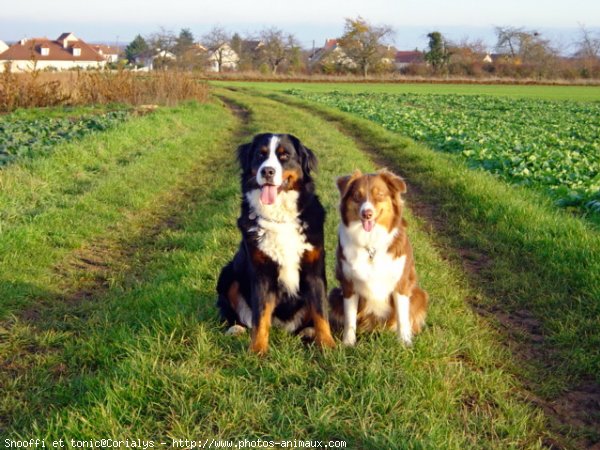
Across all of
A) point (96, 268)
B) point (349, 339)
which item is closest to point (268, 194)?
point (349, 339)

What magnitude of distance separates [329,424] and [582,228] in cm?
530

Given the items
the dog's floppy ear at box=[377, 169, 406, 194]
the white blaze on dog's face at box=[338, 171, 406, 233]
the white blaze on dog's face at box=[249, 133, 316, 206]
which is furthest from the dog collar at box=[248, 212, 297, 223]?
the dog's floppy ear at box=[377, 169, 406, 194]

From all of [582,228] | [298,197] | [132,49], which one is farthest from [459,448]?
[132,49]

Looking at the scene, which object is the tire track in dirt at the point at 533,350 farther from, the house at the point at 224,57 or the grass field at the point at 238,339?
the house at the point at 224,57

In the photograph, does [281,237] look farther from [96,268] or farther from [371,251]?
[96,268]

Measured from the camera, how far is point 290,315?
4660 millimetres

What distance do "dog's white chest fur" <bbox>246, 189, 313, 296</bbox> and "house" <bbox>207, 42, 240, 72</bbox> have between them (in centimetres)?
9519

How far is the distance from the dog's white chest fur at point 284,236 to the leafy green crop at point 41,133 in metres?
8.88

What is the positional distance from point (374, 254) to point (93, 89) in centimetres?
2464

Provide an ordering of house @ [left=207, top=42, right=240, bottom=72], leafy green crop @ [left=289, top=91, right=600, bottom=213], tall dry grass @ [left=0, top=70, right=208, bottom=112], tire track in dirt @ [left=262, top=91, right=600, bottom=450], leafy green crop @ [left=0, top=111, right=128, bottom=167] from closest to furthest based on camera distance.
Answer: tire track in dirt @ [left=262, top=91, right=600, bottom=450] < leafy green crop @ [left=289, top=91, right=600, bottom=213] < leafy green crop @ [left=0, top=111, right=128, bottom=167] < tall dry grass @ [left=0, top=70, right=208, bottom=112] < house @ [left=207, top=42, right=240, bottom=72]

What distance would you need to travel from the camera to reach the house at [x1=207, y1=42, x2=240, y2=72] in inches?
3804

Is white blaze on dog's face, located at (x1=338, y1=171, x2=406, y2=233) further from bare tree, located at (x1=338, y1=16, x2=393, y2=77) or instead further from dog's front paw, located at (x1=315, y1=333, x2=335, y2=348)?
bare tree, located at (x1=338, y1=16, x2=393, y2=77)

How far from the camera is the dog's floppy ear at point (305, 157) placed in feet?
Answer: 14.9

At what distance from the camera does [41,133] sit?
51.8 ft
